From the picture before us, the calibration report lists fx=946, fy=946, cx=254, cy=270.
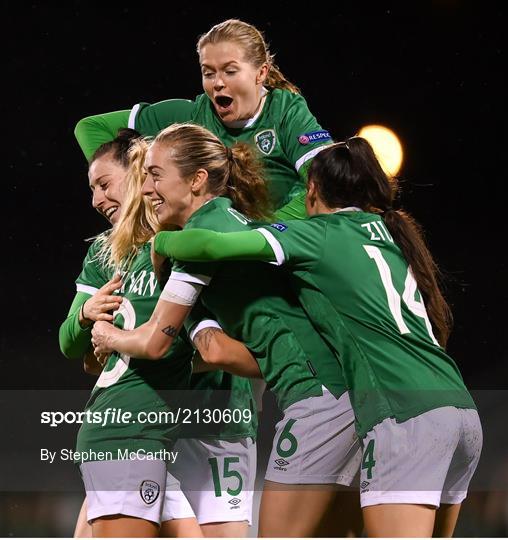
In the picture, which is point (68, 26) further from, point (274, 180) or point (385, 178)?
point (385, 178)

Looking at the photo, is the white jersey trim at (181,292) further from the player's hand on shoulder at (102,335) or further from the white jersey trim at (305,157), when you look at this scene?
the white jersey trim at (305,157)

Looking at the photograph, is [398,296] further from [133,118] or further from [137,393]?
[133,118]

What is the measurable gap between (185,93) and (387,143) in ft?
2.39

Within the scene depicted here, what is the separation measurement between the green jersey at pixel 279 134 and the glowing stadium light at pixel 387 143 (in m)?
0.84

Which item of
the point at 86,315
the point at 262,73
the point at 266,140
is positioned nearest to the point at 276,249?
the point at 86,315

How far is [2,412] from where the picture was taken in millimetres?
3035

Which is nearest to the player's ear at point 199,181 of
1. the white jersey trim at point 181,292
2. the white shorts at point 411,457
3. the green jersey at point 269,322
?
the green jersey at point 269,322

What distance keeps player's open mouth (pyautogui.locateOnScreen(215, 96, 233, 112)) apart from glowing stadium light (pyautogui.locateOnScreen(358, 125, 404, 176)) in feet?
3.12

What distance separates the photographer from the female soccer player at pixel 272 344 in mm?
1659

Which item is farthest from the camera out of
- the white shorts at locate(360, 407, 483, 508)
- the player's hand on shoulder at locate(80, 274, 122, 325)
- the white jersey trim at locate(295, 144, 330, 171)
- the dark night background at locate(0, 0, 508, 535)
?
the dark night background at locate(0, 0, 508, 535)

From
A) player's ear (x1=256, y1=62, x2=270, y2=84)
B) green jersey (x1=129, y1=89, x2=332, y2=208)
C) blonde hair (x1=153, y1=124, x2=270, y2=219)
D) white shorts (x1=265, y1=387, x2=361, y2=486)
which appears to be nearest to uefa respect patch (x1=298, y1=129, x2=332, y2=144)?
green jersey (x1=129, y1=89, x2=332, y2=208)

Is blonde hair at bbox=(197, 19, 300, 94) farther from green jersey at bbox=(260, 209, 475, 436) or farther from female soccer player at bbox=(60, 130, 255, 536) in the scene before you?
green jersey at bbox=(260, 209, 475, 436)

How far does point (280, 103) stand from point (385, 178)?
73 centimetres

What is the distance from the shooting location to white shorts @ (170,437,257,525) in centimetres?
201
